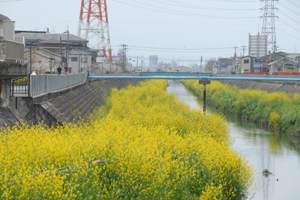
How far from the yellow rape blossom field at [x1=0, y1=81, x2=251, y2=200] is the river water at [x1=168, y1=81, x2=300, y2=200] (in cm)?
463

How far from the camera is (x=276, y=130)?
3688 centimetres

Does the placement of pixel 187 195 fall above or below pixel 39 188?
below

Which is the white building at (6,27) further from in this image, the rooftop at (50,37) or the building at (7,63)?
the rooftop at (50,37)

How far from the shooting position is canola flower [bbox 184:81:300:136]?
3616cm

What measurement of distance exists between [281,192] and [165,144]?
8.49 metres

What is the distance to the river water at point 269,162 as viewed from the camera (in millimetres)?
19161

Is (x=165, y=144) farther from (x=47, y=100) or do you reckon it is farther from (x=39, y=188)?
(x=47, y=100)

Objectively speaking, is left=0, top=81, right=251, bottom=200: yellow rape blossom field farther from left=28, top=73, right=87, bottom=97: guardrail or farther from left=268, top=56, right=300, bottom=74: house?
left=268, top=56, right=300, bottom=74: house

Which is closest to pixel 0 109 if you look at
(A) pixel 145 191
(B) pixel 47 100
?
(B) pixel 47 100

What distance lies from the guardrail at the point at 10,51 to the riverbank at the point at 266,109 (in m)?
16.1

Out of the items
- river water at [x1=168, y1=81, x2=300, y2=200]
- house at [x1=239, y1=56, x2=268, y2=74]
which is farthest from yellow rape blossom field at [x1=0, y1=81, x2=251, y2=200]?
house at [x1=239, y1=56, x2=268, y2=74]

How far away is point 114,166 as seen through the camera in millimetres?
9609

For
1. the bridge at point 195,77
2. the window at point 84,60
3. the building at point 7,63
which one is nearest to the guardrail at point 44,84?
the building at point 7,63

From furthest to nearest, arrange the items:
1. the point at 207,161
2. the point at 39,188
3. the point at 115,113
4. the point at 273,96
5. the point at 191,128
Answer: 1. the point at 273,96
2. the point at 115,113
3. the point at 191,128
4. the point at 207,161
5. the point at 39,188
